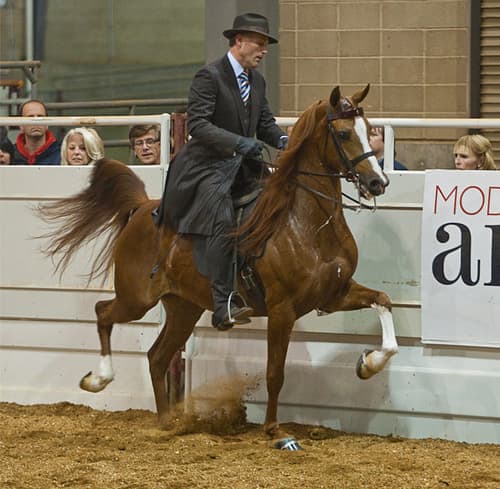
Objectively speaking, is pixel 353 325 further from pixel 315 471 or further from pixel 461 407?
pixel 315 471

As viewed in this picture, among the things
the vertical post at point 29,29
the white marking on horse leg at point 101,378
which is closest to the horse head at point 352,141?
the white marking on horse leg at point 101,378

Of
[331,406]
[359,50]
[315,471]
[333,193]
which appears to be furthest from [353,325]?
[359,50]

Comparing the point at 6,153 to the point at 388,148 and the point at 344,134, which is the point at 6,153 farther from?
the point at 344,134

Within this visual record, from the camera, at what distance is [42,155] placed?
28.2 ft

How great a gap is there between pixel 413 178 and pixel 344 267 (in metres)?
0.84

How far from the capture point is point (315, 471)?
19.8 ft

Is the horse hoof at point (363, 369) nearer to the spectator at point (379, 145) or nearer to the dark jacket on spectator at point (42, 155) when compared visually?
the spectator at point (379, 145)

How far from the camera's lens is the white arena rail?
23.3ft

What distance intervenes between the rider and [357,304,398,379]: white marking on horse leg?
2.23 ft

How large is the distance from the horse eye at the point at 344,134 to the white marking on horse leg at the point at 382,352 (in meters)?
0.92

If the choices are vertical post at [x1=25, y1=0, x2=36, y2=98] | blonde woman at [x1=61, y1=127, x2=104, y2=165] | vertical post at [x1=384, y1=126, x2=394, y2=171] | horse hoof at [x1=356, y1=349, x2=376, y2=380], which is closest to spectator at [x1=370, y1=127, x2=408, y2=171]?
vertical post at [x1=384, y1=126, x2=394, y2=171]

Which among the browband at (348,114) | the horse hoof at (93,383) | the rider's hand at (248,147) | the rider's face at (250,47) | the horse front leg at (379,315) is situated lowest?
the horse hoof at (93,383)

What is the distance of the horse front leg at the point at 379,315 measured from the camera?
666 centimetres

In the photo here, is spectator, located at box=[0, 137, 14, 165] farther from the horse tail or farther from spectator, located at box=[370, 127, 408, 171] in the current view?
spectator, located at box=[370, 127, 408, 171]
